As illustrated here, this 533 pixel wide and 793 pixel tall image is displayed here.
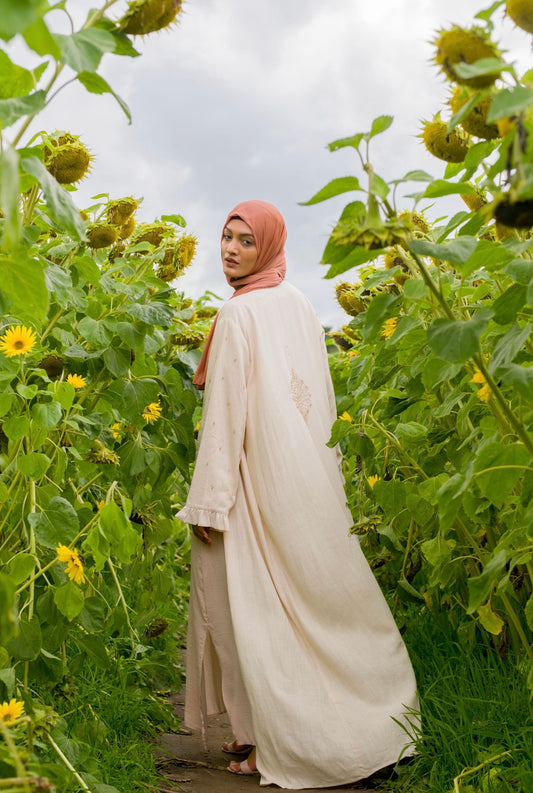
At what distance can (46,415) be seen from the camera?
1.98 m

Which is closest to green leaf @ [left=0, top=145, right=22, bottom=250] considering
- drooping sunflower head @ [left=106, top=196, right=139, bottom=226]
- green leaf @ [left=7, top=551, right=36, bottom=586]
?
green leaf @ [left=7, top=551, right=36, bottom=586]

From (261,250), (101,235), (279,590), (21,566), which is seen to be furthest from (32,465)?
(261,250)

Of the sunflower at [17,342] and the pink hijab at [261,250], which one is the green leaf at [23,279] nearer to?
the sunflower at [17,342]

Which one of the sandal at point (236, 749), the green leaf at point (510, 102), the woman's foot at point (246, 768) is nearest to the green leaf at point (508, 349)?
the green leaf at point (510, 102)

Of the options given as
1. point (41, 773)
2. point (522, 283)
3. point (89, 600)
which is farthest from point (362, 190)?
point (89, 600)

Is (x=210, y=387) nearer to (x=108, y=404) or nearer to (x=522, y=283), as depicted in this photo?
(x=108, y=404)

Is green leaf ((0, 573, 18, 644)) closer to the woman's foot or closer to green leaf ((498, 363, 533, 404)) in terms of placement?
green leaf ((498, 363, 533, 404))

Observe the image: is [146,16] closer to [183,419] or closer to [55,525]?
[55,525]

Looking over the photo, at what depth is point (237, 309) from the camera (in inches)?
112

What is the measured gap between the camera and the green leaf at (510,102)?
986 millimetres

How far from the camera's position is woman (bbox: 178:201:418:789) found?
8.55 feet

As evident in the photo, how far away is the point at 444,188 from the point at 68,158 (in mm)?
1086

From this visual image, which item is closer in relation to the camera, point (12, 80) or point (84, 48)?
point (84, 48)

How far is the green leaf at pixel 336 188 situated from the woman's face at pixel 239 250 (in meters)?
1.67
